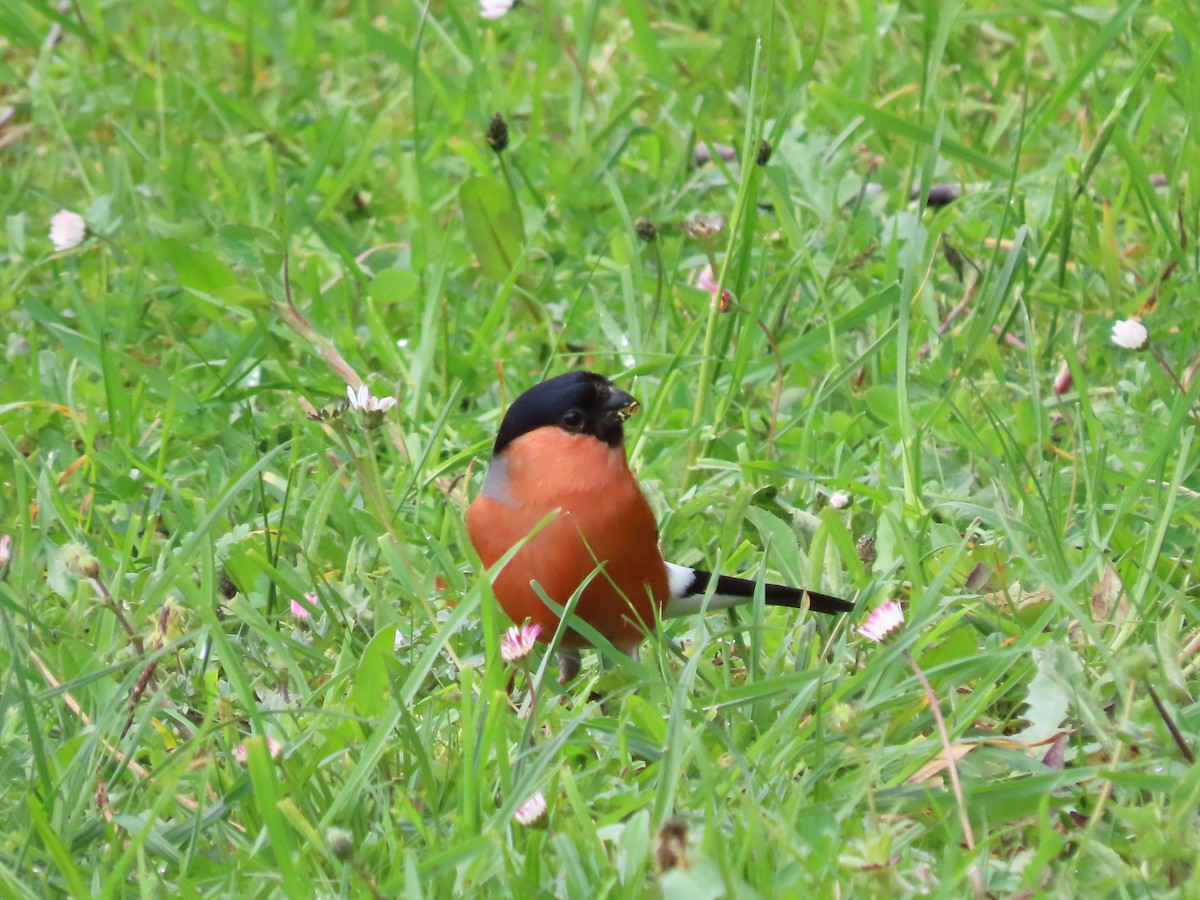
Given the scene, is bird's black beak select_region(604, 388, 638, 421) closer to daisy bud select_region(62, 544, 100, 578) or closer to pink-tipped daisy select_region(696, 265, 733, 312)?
pink-tipped daisy select_region(696, 265, 733, 312)

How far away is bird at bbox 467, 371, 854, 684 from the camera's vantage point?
316 centimetres

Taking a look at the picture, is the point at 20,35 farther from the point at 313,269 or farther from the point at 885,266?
the point at 885,266

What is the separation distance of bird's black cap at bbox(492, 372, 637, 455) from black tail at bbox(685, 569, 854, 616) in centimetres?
39

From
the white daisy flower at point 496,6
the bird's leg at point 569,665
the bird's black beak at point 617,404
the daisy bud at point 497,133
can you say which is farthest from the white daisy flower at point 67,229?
the bird's leg at point 569,665

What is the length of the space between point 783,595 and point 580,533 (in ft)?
1.31

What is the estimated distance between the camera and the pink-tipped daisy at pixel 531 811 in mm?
2324

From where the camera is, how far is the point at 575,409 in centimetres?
338

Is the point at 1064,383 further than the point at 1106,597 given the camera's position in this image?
Yes

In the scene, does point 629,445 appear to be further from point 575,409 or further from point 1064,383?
point 1064,383

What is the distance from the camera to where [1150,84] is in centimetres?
521

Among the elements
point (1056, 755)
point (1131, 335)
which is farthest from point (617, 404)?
point (1056, 755)

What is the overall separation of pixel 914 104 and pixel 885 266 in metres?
1.29

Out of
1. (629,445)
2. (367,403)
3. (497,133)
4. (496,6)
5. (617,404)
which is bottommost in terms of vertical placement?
(629,445)

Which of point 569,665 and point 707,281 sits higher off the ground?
point 707,281
